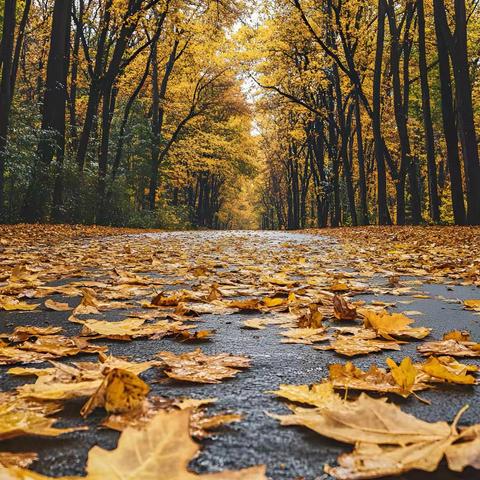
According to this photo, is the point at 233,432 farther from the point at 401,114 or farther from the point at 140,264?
the point at 401,114

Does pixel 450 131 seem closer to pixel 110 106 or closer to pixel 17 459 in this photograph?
pixel 17 459

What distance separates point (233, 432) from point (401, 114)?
18245 mm

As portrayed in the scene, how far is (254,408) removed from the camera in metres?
1.33

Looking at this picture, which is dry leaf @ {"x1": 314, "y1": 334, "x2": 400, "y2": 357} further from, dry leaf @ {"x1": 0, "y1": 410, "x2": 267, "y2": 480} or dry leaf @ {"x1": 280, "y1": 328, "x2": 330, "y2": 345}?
dry leaf @ {"x1": 0, "y1": 410, "x2": 267, "y2": 480}

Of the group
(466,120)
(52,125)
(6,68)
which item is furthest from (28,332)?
(466,120)

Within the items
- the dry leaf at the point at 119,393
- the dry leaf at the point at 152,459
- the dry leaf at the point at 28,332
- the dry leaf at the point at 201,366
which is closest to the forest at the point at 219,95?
A: the dry leaf at the point at 28,332

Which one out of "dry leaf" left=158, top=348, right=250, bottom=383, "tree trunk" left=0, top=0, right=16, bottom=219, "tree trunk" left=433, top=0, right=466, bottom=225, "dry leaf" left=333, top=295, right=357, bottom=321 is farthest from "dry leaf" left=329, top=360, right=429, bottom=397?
"tree trunk" left=433, top=0, right=466, bottom=225

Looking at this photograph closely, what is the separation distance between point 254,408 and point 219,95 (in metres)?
28.4

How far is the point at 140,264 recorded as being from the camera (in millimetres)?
5680

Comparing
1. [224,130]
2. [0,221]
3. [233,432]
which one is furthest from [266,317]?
[224,130]

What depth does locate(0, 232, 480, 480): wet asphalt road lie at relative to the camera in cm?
99

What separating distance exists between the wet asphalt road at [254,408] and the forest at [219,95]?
11345mm

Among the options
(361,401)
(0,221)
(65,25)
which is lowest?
(361,401)

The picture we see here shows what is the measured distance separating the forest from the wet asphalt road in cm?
1135
